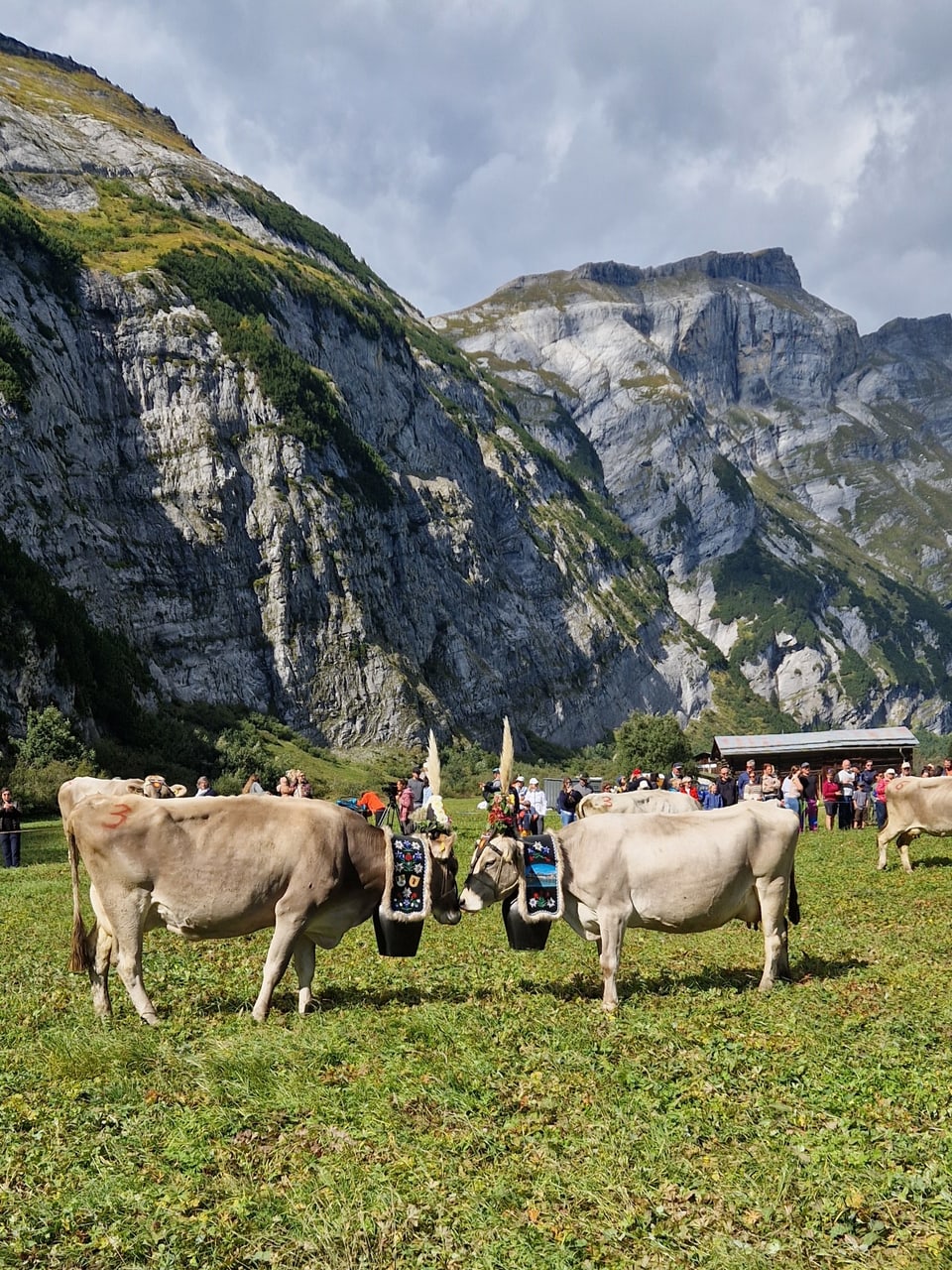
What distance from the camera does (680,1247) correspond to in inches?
243

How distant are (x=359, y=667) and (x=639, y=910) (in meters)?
101

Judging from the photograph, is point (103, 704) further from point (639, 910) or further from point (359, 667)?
point (639, 910)

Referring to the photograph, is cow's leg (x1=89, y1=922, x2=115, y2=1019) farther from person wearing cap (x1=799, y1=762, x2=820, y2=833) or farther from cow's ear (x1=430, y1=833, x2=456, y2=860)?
person wearing cap (x1=799, y1=762, x2=820, y2=833)

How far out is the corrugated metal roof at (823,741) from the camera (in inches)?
2697

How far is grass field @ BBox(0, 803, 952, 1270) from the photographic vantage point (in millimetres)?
6309

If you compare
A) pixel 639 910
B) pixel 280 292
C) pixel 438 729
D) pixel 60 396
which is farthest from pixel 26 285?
pixel 639 910

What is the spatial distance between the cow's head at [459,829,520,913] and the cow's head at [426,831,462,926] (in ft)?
0.46

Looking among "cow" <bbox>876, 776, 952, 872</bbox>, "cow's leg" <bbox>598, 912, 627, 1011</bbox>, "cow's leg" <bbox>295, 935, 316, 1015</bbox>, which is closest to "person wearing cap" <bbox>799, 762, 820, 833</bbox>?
"cow" <bbox>876, 776, 952, 872</bbox>

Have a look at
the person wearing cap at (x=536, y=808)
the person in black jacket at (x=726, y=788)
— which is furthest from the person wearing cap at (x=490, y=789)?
the person in black jacket at (x=726, y=788)

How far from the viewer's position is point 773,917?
12.3 m

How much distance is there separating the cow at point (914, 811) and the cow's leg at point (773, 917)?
1160cm

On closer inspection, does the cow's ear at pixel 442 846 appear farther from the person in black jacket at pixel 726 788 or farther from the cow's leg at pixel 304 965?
the person in black jacket at pixel 726 788

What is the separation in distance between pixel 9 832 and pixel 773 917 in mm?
25755

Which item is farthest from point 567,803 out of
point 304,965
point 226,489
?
point 226,489
